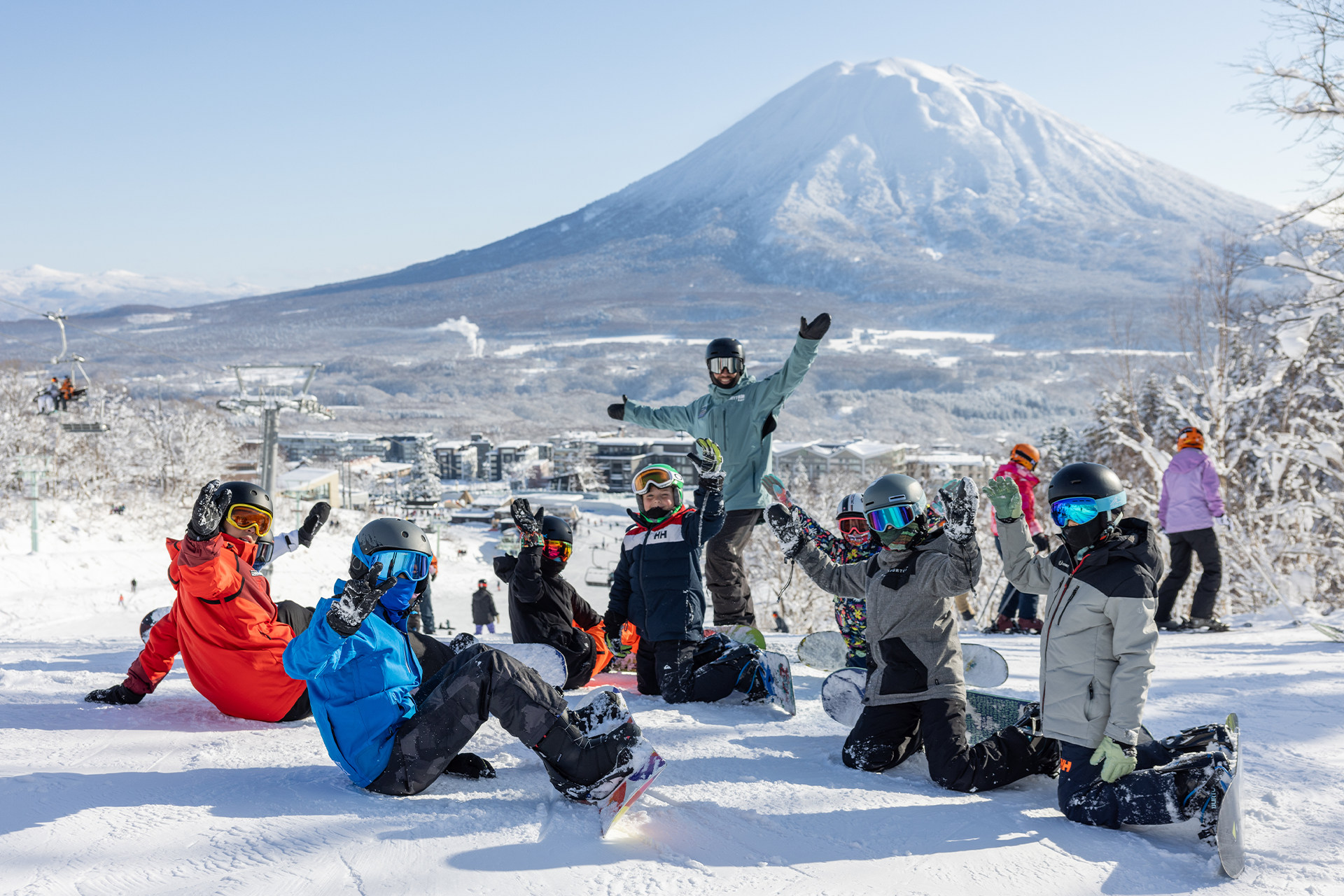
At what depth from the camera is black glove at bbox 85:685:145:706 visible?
375cm

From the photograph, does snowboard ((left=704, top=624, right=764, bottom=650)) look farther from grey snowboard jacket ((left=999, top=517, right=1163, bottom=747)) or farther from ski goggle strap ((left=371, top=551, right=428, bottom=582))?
ski goggle strap ((left=371, top=551, right=428, bottom=582))

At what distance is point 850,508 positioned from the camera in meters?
3.89

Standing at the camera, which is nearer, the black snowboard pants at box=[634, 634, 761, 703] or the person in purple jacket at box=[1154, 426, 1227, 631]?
the black snowboard pants at box=[634, 634, 761, 703]

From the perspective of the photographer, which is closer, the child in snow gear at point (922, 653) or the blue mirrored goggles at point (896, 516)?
the child in snow gear at point (922, 653)

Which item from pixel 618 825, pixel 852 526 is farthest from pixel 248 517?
pixel 852 526

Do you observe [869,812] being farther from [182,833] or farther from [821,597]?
[821,597]

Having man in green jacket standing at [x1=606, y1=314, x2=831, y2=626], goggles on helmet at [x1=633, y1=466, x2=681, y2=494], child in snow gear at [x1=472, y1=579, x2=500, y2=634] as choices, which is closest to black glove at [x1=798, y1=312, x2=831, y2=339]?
man in green jacket standing at [x1=606, y1=314, x2=831, y2=626]

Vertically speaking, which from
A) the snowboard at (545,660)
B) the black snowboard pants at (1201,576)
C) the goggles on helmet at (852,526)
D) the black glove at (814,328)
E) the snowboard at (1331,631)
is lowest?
the snowboard at (1331,631)

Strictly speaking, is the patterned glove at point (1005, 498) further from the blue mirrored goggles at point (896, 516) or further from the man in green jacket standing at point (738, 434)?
the man in green jacket standing at point (738, 434)

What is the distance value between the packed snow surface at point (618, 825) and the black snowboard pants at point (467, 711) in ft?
0.45

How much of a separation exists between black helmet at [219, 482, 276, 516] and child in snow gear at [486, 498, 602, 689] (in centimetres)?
105

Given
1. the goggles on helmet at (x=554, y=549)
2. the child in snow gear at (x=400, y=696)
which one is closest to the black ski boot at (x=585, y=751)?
the child in snow gear at (x=400, y=696)

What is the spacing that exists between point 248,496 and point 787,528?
2.34 metres

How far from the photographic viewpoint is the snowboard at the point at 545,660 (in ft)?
12.0
